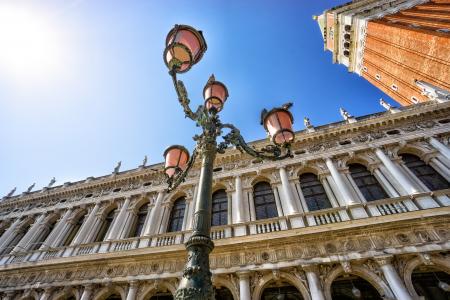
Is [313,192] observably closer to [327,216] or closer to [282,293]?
[327,216]

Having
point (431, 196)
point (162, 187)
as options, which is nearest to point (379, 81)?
point (431, 196)

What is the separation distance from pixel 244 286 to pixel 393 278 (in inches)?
168

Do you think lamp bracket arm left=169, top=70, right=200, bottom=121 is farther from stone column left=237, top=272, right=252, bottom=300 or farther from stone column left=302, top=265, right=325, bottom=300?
stone column left=302, top=265, right=325, bottom=300

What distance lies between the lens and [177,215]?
1194cm

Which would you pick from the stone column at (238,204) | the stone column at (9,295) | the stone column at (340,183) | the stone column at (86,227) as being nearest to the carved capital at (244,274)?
the stone column at (238,204)

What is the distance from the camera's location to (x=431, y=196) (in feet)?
26.2

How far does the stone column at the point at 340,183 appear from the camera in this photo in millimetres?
8844

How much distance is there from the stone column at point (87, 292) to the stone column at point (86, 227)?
118 inches

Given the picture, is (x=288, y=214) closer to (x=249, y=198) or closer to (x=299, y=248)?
(x=299, y=248)

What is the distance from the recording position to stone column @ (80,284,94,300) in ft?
30.1

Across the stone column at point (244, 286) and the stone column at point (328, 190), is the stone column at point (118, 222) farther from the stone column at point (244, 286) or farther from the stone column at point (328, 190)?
the stone column at point (328, 190)

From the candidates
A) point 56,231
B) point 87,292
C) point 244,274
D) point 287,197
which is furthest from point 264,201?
point 56,231

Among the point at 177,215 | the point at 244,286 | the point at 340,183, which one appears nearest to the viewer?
the point at 244,286

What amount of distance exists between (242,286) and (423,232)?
585 centimetres
